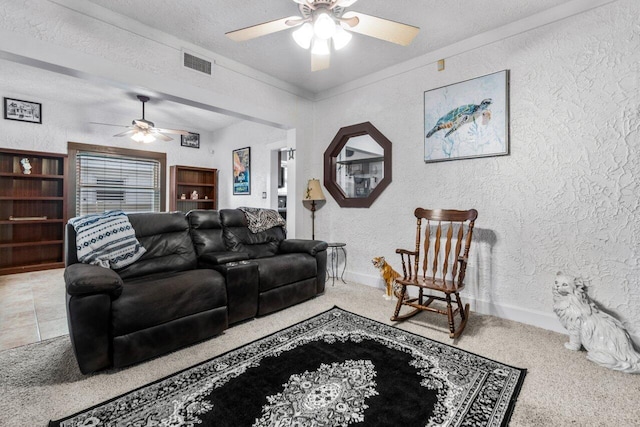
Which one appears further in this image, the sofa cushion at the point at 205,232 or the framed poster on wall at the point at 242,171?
the framed poster on wall at the point at 242,171

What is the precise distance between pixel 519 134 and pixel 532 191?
1.73 feet

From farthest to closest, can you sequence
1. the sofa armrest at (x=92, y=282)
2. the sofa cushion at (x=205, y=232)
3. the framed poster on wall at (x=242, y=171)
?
1. the framed poster on wall at (x=242, y=171)
2. the sofa cushion at (x=205, y=232)
3. the sofa armrest at (x=92, y=282)

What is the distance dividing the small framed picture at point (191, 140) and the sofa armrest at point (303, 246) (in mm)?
4129

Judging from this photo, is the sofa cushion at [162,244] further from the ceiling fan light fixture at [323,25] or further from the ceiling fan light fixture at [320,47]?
the ceiling fan light fixture at [323,25]

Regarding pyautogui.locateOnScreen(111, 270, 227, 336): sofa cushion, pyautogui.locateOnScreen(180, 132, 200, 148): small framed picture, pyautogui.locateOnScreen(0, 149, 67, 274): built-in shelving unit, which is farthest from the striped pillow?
pyautogui.locateOnScreen(180, 132, 200, 148): small framed picture

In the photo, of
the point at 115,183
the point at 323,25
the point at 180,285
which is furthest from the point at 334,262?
the point at 115,183

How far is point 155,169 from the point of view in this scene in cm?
607

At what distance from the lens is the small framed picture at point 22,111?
173 inches

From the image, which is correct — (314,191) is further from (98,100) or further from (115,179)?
(115,179)

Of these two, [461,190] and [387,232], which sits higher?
[461,190]

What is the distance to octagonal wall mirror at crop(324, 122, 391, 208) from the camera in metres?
3.68

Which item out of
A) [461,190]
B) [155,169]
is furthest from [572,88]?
[155,169]

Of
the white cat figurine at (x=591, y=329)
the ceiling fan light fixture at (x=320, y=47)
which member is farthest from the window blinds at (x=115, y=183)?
the white cat figurine at (x=591, y=329)

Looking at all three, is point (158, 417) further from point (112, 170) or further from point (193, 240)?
point (112, 170)
